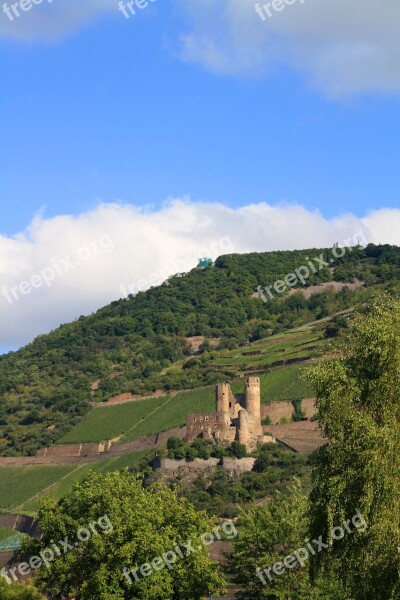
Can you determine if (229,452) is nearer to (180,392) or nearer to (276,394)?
(276,394)

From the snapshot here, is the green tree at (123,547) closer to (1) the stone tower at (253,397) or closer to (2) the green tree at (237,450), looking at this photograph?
(2) the green tree at (237,450)

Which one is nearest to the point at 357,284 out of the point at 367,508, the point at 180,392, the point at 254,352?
the point at 254,352

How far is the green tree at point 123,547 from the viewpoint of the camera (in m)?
39.7

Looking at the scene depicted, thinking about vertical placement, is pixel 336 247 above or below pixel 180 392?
above

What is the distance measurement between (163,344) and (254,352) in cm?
2452

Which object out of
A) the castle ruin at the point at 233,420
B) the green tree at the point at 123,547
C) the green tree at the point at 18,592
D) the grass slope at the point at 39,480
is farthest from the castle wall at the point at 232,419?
the green tree at the point at 123,547

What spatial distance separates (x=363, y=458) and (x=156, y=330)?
128798 mm

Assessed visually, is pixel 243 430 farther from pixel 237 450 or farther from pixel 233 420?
pixel 237 450

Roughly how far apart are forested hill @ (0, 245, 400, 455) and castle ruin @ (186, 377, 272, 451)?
67.0 ft

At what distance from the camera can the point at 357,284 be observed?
159250mm

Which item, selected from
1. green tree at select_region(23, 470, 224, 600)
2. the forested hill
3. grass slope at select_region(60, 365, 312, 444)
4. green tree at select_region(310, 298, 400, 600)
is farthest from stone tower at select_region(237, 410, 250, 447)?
green tree at select_region(310, 298, 400, 600)

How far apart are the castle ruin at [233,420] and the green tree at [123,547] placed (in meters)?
46.1

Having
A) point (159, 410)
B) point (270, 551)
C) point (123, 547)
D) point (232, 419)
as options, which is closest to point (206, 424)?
point (232, 419)

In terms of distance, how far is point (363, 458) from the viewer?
30.0 meters
